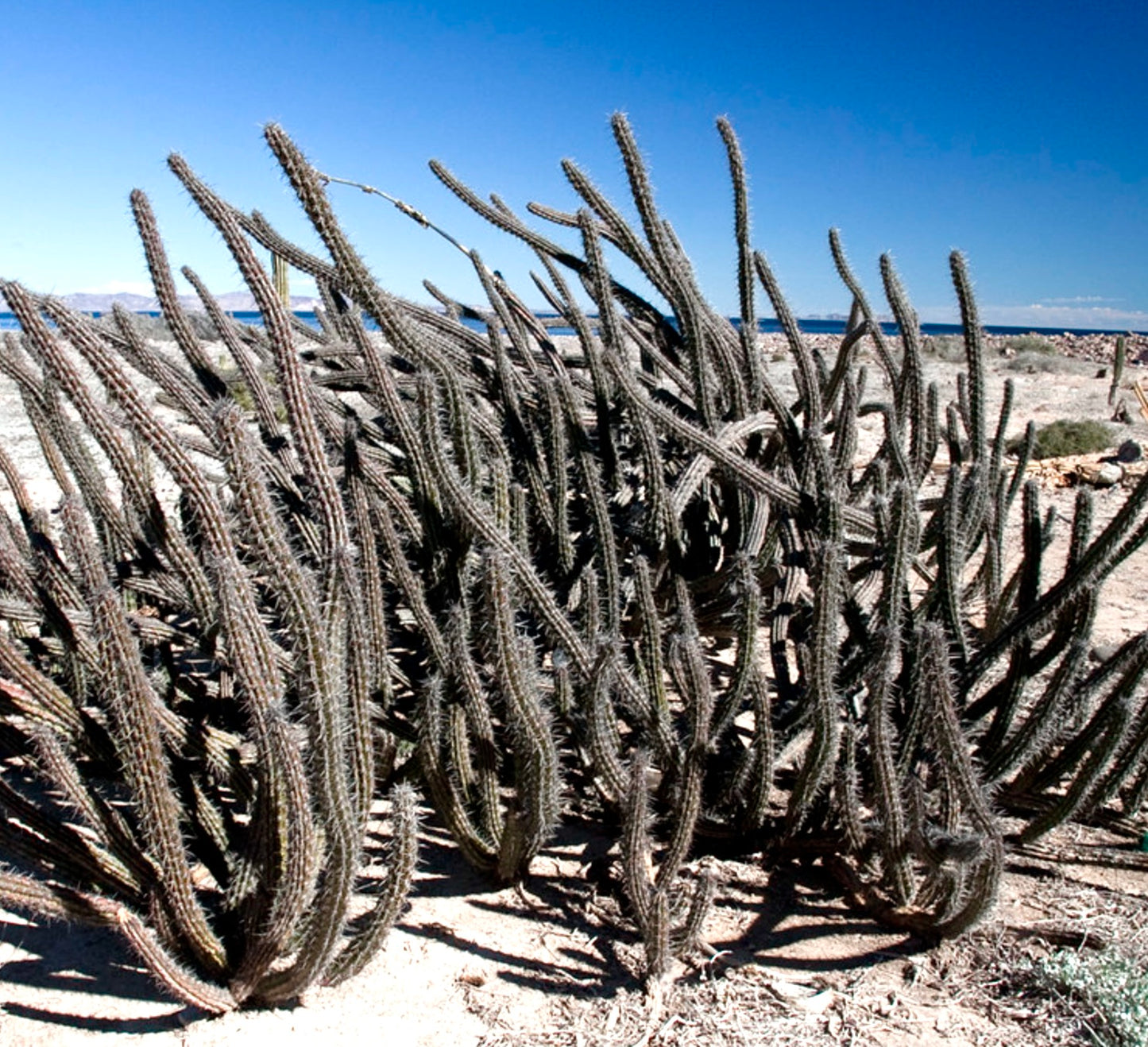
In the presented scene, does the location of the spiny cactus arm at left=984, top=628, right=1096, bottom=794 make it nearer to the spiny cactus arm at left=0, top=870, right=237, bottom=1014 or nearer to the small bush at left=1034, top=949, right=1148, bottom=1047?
the small bush at left=1034, top=949, right=1148, bottom=1047

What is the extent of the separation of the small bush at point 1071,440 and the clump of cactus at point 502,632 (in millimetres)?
9369

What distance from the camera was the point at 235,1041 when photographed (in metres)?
2.39

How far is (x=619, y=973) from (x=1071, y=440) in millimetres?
11878

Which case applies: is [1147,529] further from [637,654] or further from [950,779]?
[637,654]

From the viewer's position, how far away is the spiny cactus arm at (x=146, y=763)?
2178 mm

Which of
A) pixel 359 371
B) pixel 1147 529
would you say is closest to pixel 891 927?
pixel 1147 529

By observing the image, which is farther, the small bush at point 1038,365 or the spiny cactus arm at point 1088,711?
the small bush at point 1038,365

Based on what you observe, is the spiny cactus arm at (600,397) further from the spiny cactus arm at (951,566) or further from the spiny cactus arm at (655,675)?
the spiny cactus arm at (951,566)

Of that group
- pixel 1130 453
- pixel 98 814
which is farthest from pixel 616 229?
pixel 1130 453

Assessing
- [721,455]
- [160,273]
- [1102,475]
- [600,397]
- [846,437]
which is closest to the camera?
[160,273]

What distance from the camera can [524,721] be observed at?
260 centimetres

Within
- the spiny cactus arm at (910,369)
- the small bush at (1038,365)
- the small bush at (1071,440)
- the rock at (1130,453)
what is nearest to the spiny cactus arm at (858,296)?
the spiny cactus arm at (910,369)

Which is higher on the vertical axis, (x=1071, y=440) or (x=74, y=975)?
(x=1071, y=440)

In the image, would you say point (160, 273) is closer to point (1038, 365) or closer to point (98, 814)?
point (98, 814)
